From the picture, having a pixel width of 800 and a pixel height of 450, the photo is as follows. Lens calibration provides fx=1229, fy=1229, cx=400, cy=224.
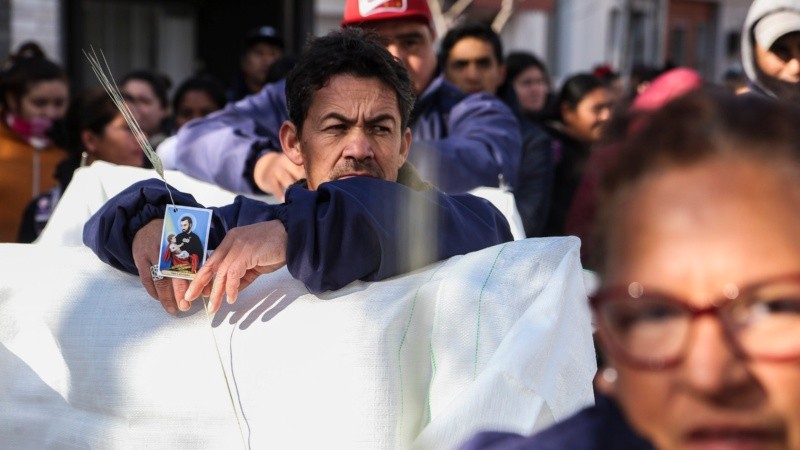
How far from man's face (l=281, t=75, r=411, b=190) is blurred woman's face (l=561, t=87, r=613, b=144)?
11.6 ft

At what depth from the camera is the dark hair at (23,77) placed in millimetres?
5973

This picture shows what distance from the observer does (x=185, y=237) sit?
7.98ft

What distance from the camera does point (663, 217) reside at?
113cm

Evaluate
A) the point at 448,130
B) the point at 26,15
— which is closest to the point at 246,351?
the point at 448,130

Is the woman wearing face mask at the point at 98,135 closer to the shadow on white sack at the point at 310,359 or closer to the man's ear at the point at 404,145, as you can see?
the man's ear at the point at 404,145

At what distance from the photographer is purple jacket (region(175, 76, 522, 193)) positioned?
3.65 m

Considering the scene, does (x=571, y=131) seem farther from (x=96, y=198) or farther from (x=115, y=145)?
(x=96, y=198)

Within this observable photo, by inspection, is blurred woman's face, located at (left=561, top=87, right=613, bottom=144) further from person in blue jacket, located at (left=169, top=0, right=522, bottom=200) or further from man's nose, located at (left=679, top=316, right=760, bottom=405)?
man's nose, located at (left=679, top=316, right=760, bottom=405)

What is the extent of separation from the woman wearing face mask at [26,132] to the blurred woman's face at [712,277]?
185 inches

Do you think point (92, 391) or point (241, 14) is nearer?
point (92, 391)

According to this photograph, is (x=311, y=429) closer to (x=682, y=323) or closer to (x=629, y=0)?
(x=682, y=323)

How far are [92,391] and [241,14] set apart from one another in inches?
384

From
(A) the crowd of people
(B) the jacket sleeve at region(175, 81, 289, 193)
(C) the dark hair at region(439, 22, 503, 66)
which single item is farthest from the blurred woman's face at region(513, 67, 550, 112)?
(B) the jacket sleeve at region(175, 81, 289, 193)

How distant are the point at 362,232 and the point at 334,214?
0.22 ft
